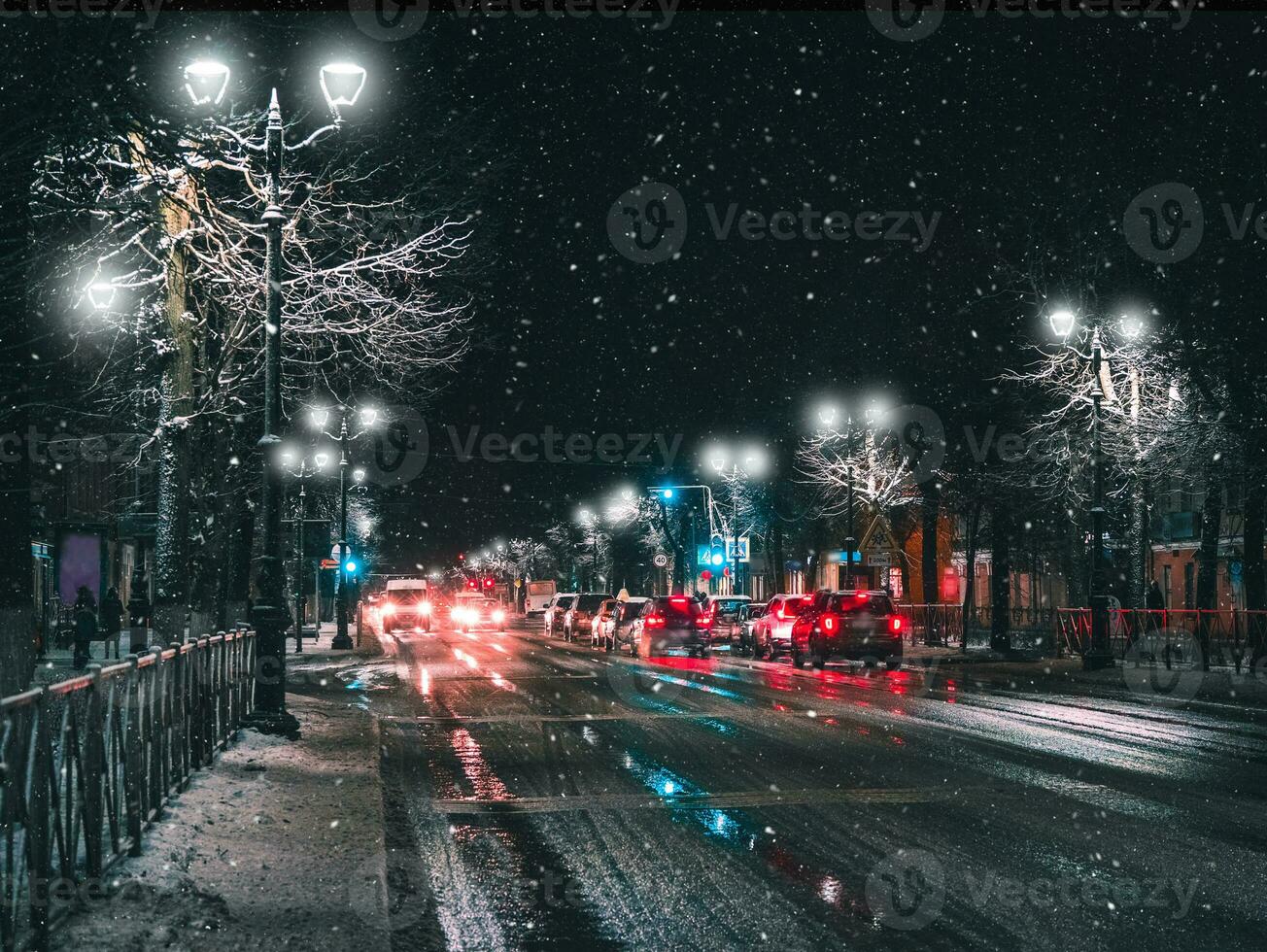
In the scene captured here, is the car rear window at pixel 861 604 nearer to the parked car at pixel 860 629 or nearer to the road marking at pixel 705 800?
the parked car at pixel 860 629

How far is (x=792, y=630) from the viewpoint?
3584 cm

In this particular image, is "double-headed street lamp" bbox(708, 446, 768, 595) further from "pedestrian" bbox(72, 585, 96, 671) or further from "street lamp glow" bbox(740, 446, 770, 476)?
"pedestrian" bbox(72, 585, 96, 671)

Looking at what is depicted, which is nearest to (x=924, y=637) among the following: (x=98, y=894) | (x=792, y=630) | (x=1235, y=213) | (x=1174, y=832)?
(x=792, y=630)

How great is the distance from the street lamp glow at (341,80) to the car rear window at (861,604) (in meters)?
19.6

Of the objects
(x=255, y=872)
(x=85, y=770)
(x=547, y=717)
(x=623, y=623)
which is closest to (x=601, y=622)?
(x=623, y=623)

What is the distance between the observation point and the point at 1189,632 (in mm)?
30797

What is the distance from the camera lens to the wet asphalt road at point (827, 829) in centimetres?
747

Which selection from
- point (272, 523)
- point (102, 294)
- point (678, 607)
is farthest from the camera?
point (678, 607)

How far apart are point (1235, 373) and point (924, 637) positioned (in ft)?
69.5

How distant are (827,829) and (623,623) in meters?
37.8

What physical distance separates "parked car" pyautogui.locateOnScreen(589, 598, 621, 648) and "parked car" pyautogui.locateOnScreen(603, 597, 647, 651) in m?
0.72

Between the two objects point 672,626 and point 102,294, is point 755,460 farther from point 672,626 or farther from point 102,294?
point 102,294

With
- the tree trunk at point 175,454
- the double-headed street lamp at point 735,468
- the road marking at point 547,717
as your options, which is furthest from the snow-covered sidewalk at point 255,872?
the double-headed street lamp at point 735,468

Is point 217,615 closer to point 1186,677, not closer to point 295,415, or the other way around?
point 295,415
